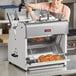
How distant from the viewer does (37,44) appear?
7.07 ft

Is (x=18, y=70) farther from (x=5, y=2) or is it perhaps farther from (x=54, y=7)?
(x=5, y=2)

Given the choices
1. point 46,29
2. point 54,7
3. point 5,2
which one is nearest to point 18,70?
point 46,29

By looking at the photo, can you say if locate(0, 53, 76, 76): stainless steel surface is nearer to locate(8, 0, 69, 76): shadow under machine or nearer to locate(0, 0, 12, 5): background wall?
locate(8, 0, 69, 76): shadow under machine

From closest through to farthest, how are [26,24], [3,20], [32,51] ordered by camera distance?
1. [26,24]
2. [32,51]
3. [3,20]

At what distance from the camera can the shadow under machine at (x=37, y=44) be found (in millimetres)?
1978

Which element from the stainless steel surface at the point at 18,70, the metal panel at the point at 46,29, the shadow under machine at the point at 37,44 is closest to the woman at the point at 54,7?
the shadow under machine at the point at 37,44

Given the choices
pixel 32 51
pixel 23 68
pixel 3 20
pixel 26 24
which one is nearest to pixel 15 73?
→ pixel 23 68

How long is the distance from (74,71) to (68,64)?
162 millimetres

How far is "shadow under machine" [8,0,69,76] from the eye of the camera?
1978 mm

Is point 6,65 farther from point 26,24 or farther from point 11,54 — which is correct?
point 26,24

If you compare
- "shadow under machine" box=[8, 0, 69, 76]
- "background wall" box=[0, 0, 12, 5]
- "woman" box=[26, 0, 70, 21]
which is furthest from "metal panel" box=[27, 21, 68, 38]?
"background wall" box=[0, 0, 12, 5]

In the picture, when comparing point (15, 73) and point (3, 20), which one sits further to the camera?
point (3, 20)

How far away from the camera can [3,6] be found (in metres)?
3.75

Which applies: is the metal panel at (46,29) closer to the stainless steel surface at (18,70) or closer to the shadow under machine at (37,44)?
the shadow under machine at (37,44)
